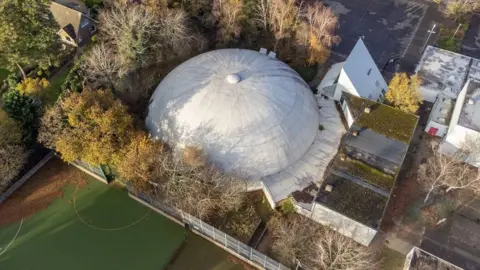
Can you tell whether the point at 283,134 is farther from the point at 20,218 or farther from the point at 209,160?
the point at 20,218

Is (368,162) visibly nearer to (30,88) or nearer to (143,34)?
(143,34)

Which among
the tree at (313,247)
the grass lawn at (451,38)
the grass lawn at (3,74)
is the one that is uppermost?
the grass lawn at (451,38)

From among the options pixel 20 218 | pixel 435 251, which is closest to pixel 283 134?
pixel 435 251

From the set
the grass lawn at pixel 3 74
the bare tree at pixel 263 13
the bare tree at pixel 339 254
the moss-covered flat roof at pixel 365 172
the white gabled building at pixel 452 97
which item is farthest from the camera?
the grass lawn at pixel 3 74

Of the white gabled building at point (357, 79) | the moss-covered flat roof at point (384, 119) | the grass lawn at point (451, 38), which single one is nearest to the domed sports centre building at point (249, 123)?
the moss-covered flat roof at point (384, 119)

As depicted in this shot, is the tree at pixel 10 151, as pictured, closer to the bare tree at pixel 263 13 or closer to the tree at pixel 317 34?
the bare tree at pixel 263 13

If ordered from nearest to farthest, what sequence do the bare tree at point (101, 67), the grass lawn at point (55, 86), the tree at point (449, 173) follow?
the tree at point (449, 173) < the bare tree at point (101, 67) < the grass lawn at point (55, 86)
